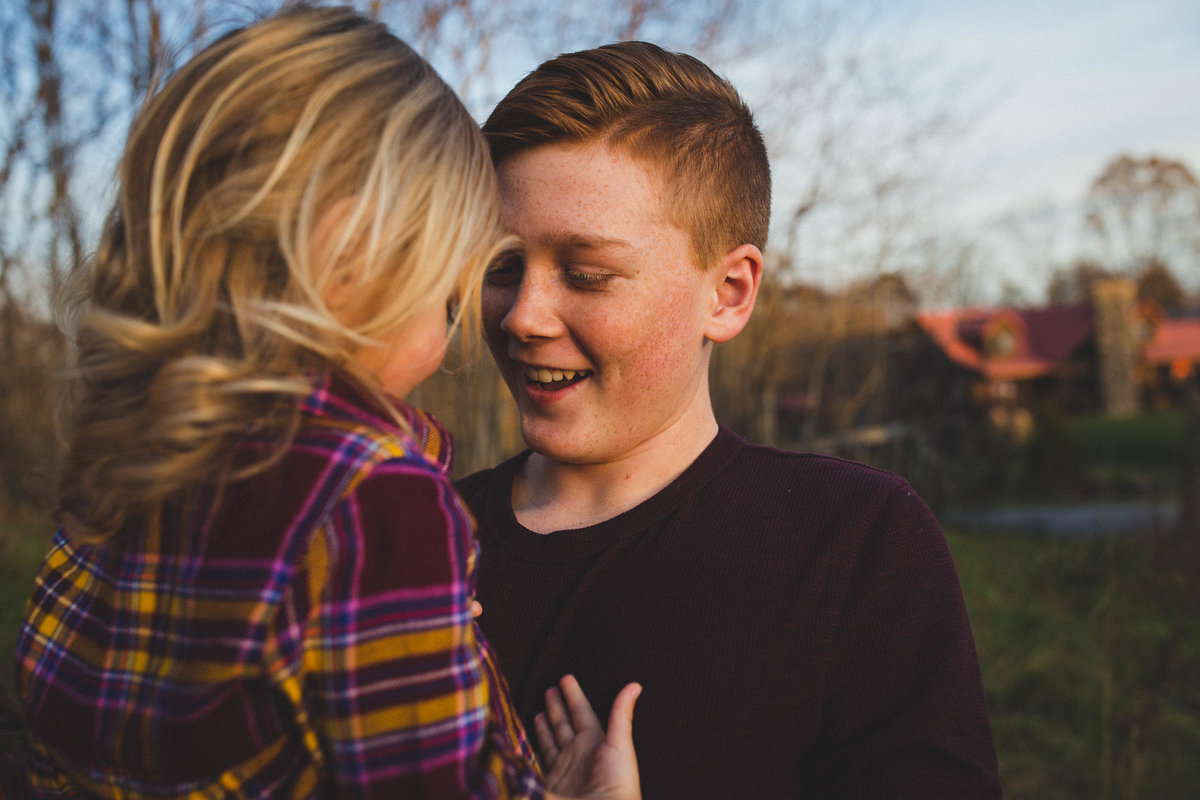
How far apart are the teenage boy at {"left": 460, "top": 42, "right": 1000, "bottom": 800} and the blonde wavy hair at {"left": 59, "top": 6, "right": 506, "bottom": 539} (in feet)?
1.40

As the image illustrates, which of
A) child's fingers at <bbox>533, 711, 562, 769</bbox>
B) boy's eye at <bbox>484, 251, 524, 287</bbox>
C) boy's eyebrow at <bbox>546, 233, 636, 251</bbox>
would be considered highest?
boy's eyebrow at <bbox>546, 233, 636, 251</bbox>

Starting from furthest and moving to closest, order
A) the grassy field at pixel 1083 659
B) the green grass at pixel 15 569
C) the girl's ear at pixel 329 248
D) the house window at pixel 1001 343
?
the house window at pixel 1001 343, the green grass at pixel 15 569, the grassy field at pixel 1083 659, the girl's ear at pixel 329 248

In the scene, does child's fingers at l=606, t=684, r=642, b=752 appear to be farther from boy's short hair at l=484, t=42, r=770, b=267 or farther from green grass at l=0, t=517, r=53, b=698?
green grass at l=0, t=517, r=53, b=698

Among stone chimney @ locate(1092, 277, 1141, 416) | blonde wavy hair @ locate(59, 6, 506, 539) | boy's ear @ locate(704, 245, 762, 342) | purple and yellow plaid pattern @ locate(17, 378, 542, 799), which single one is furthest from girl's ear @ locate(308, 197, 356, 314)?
stone chimney @ locate(1092, 277, 1141, 416)

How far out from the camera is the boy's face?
1566 mm

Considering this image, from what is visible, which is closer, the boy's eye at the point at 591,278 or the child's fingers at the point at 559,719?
the child's fingers at the point at 559,719

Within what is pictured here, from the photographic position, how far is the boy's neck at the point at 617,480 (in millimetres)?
1684

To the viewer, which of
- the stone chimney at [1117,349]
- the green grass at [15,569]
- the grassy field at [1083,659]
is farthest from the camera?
the stone chimney at [1117,349]

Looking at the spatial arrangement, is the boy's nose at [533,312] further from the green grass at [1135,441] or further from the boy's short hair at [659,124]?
the green grass at [1135,441]

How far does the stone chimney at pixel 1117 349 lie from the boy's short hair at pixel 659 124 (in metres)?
37.5

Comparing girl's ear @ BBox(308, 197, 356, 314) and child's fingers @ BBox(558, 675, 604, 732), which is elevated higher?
girl's ear @ BBox(308, 197, 356, 314)

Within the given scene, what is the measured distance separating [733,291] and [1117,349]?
38.1 m

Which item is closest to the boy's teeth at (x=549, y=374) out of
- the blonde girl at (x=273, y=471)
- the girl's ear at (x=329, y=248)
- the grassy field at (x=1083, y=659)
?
the blonde girl at (x=273, y=471)

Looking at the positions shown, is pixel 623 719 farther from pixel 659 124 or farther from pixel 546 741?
pixel 659 124
